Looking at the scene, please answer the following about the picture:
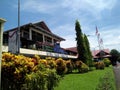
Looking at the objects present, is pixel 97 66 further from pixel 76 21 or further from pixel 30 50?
pixel 30 50

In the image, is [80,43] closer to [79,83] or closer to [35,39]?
[35,39]

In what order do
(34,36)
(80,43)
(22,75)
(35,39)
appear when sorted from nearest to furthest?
(22,75), (80,43), (34,36), (35,39)

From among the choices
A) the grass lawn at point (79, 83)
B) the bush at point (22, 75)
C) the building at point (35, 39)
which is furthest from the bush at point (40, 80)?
the building at point (35, 39)

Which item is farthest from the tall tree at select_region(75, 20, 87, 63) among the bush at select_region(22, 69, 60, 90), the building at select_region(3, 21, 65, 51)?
the bush at select_region(22, 69, 60, 90)

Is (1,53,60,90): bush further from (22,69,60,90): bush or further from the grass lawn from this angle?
the grass lawn

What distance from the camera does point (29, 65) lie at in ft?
30.7

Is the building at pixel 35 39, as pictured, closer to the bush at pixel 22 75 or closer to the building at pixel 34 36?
the building at pixel 34 36

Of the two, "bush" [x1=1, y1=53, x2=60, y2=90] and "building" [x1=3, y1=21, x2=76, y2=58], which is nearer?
"bush" [x1=1, y1=53, x2=60, y2=90]

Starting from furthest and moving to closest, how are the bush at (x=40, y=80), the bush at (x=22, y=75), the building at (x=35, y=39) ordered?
the building at (x=35, y=39)
the bush at (x=22, y=75)
the bush at (x=40, y=80)

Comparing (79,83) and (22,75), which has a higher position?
(22,75)

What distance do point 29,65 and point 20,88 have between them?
3.69 ft

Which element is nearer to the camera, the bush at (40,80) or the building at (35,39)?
the bush at (40,80)

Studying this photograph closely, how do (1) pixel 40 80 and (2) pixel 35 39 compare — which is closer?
(1) pixel 40 80

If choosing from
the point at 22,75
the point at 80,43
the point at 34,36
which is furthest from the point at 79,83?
the point at 34,36
